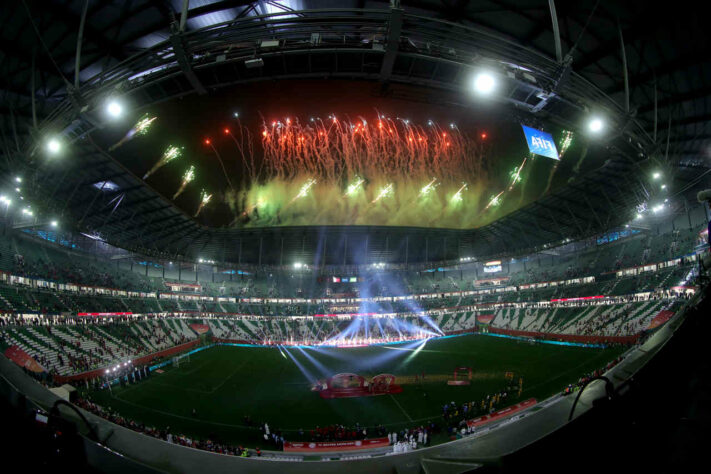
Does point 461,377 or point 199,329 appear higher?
point 199,329

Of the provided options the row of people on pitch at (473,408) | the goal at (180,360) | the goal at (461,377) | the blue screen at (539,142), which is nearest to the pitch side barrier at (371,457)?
the blue screen at (539,142)

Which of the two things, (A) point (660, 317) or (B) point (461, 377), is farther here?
(A) point (660, 317)

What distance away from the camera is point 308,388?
23.4 meters

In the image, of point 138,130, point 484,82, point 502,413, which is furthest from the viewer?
point 138,130

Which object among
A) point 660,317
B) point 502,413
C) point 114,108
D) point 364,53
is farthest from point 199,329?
point 660,317

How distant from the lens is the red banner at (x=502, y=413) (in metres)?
16.2

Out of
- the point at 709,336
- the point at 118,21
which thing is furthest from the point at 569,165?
the point at 118,21

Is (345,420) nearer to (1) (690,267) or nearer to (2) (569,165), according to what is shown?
(2) (569,165)

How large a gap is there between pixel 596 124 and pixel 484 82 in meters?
6.04

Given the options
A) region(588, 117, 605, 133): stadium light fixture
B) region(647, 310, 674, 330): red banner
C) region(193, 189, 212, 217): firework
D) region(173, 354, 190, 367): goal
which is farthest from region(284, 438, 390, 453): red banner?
region(193, 189, 212, 217): firework

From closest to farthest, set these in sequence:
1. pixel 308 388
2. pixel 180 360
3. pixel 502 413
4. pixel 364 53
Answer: pixel 364 53
pixel 502 413
pixel 308 388
pixel 180 360

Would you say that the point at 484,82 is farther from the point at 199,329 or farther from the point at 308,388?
the point at 199,329

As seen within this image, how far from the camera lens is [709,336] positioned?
336 centimetres

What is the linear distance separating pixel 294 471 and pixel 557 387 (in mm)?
24026
